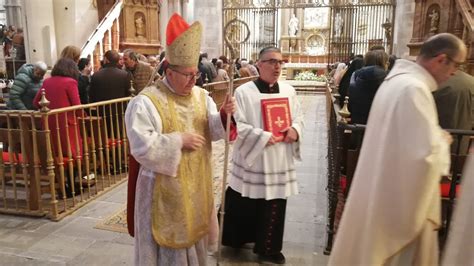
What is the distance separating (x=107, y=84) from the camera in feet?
17.2

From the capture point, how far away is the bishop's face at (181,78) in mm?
2273

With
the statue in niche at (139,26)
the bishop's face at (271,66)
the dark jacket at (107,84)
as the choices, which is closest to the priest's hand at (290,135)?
the bishop's face at (271,66)

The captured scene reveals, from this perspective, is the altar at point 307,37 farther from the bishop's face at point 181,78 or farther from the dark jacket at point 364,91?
the bishop's face at point 181,78

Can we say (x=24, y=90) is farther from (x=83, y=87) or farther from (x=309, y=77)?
(x=309, y=77)

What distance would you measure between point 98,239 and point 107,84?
2338 millimetres

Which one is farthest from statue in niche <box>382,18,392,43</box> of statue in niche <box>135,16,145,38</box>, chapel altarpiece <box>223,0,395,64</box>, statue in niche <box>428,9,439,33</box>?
statue in niche <box>135,16,145,38</box>

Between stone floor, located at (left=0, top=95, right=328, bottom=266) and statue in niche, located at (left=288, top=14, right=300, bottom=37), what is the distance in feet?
54.0

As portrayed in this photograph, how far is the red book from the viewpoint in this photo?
119 inches

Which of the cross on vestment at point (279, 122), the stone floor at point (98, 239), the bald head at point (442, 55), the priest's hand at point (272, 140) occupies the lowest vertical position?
the stone floor at point (98, 239)

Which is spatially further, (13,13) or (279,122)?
(13,13)

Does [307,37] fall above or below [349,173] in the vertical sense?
above

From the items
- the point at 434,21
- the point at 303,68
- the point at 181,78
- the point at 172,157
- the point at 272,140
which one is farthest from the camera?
the point at 303,68

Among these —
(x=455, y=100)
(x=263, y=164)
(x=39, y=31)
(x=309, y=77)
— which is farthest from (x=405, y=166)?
(x=309, y=77)

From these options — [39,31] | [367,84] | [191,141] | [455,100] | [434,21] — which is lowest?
[191,141]
